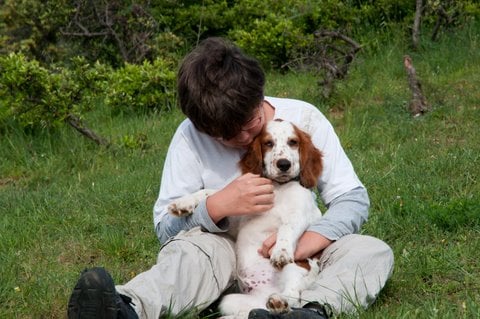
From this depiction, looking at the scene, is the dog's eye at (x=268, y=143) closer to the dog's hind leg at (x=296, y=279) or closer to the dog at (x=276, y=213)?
the dog at (x=276, y=213)

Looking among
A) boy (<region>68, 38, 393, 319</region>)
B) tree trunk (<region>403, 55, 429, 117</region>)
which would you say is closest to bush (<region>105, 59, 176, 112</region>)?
tree trunk (<region>403, 55, 429, 117</region>)

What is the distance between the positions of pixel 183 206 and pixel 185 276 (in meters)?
0.39

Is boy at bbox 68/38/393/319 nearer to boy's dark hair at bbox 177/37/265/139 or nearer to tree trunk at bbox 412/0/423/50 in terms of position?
boy's dark hair at bbox 177/37/265/139

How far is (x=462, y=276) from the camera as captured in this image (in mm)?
4148

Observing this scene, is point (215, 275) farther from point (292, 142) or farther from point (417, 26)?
point (417, 26)

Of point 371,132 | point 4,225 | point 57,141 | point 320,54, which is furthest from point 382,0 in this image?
point 4,225

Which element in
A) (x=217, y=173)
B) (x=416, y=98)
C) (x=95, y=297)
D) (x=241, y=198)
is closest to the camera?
(x=95, y=297)

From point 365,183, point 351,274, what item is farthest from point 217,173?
point 365,183

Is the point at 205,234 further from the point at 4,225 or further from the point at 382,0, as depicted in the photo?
the point at 382,0

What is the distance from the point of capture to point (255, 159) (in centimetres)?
406

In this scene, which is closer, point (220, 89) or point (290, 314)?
point (290, 314)

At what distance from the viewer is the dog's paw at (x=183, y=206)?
3988 mm

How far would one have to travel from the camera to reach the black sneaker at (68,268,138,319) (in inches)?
124

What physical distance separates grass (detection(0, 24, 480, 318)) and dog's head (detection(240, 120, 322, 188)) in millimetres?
685
